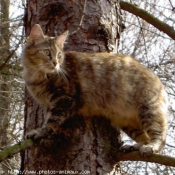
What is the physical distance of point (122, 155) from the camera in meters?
2.88

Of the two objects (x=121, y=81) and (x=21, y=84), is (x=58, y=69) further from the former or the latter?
(x=21, y=84)

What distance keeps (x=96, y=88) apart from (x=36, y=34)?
0.61 m

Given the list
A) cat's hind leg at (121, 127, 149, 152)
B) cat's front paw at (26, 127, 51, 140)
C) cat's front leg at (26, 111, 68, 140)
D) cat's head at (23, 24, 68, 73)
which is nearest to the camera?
cat's front paw at (26, 127, 51, 140)

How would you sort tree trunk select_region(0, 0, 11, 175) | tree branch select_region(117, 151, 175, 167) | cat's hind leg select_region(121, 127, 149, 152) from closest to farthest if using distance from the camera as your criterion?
1. tree branch select_region(117, 151, 175, 167)
2. cat's hind leg select_region(121, 127, 149, 152)
3. tree trunk select_region(0, 0, 11, 175)

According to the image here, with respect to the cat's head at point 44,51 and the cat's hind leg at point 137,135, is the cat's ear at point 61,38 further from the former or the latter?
the cat's hind leg at point 137,135

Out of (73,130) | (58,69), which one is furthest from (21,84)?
(73,130)

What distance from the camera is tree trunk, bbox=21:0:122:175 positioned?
9.47 ft

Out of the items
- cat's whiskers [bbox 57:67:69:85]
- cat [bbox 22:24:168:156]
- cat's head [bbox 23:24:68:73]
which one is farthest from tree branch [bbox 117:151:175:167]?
cat's head [bbox 23:24:68:73]

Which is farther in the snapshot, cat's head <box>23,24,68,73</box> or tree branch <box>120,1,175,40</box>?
tree branch <box>120,1,175,40</box>

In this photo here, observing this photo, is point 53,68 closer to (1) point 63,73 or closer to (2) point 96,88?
(1) point 63,73

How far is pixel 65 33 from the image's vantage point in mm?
3096

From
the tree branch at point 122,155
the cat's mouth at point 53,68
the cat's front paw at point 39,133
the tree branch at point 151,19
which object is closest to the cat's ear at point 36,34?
A: the cat's mouth at point 53,68

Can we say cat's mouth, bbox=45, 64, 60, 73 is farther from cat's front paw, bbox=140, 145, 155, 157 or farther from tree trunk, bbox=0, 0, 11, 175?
tree trunk, bbox=0, 0, 11, 175

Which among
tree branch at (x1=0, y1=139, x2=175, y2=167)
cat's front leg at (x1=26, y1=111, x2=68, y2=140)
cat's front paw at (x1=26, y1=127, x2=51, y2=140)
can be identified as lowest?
tree branch at (x1=0, y1=139, x2=175, y2=167)
